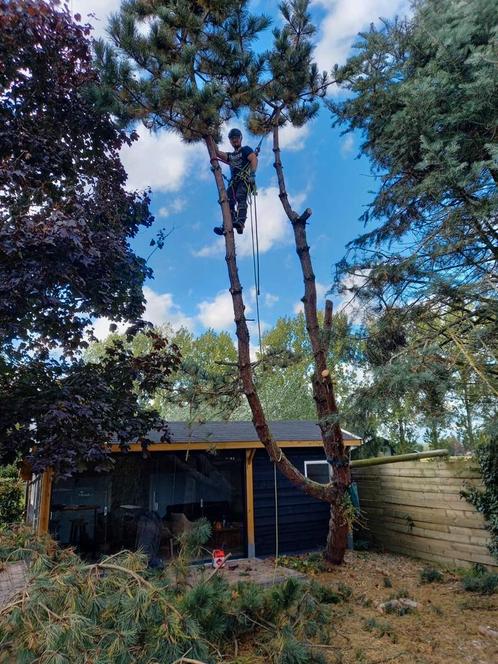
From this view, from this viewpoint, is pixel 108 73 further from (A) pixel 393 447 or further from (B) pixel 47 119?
(A) pixel 393 447

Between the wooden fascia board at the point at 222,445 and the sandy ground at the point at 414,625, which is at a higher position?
the wooden fascia board at the point at 222,445

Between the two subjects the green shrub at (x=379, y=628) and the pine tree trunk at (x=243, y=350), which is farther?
the pine tree trunk at (x=243, y=350)

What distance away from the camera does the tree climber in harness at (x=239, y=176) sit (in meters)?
5.18

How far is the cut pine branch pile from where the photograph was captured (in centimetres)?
184

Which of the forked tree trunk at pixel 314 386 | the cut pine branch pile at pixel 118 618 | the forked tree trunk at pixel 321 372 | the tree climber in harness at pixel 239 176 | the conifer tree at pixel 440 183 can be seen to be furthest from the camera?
the forked tree trunk at pixel 321 372

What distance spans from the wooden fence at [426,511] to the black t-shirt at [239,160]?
5216 millimetres

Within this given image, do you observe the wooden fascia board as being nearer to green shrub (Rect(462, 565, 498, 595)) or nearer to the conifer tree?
green shrub (Rect(462, 565, 498, 595))

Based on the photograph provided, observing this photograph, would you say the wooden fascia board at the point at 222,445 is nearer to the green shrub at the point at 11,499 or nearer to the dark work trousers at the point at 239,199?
the dark work trousers at the point at 239,199

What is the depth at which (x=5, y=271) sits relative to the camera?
4.36 meters

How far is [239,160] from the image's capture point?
530 cm

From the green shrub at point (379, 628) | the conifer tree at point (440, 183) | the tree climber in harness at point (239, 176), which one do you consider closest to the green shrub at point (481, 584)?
the green shrub at point (379, 628)

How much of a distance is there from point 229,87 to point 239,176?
1.07 metres

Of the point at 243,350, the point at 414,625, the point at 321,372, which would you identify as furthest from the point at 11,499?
the point at 414,625

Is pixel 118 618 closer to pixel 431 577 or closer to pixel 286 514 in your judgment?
pixel 431 577
